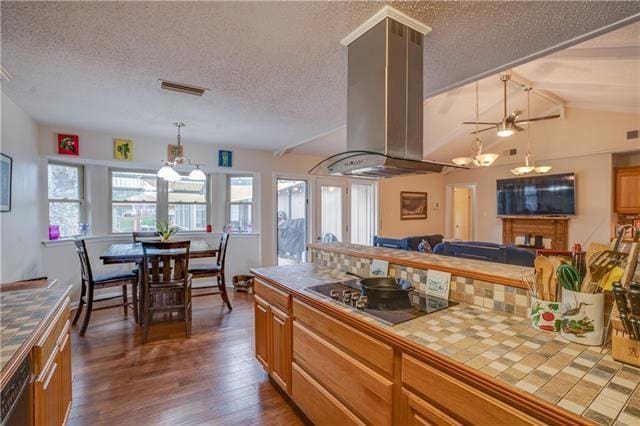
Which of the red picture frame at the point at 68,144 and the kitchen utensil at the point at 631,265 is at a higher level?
the red picture frame at the point at 68,144

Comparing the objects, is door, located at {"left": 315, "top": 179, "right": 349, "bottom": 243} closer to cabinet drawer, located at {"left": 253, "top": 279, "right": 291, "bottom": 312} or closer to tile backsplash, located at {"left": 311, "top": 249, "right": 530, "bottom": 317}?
cabinet drawer, located at {"left": 253, "top": 279, "right": 291, "bottom": 312}

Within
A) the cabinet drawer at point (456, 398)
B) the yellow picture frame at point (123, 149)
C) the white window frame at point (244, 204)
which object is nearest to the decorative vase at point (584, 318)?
the cabinet drawer at point (456, 398)

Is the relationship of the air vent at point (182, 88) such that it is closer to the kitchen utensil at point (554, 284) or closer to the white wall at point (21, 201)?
the white wall at point (21, 201)

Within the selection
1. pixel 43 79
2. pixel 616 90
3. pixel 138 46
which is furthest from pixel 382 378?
pixel 616 90

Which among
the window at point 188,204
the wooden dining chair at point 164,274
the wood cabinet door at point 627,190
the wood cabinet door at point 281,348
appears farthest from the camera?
the wood cabinet door at point 627,190

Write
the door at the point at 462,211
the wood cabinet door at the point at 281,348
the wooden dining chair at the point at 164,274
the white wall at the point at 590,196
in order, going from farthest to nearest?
1. the door at the point at 462,211
2. the white wall at the point at 590,196
3. the wooden dining chair at the point at 164,274
4. the wood cabinet door at the point at 281,348

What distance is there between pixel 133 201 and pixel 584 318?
522 centimetres

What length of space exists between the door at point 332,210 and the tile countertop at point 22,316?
408 cm

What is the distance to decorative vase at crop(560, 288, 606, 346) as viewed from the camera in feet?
3.43

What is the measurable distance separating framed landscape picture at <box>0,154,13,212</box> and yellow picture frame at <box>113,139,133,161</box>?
140 centimetres

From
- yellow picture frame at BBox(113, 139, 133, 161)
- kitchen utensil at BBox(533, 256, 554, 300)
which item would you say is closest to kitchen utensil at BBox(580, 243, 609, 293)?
kitchen utensil at BBox(533, 256, 554, 300)

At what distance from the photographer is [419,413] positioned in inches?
42.2

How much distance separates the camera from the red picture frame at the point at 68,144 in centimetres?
371

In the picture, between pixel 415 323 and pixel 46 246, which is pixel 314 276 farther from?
pixel 46 246
